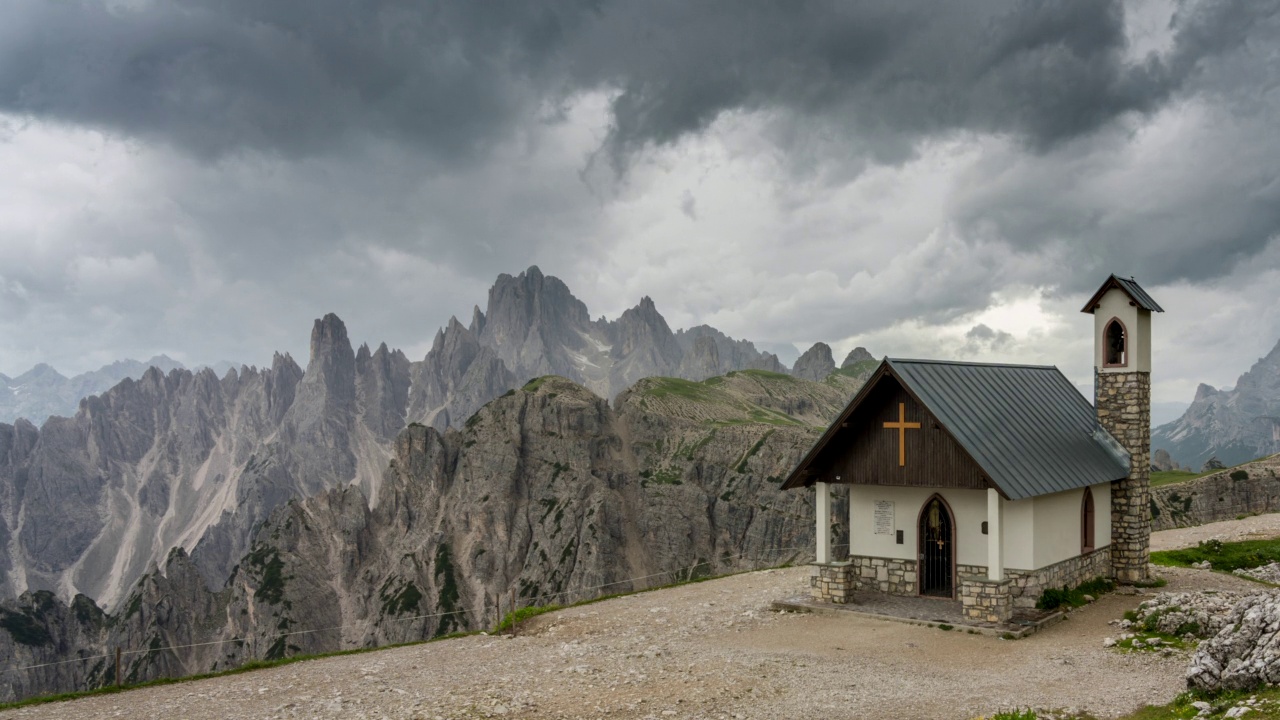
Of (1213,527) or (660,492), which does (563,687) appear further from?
(660,492)

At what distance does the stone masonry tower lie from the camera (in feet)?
88.9

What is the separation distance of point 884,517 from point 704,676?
9890mm

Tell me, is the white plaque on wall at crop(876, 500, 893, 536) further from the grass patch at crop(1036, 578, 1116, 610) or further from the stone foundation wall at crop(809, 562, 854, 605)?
the grass patch at crop(1036, 578, 1116, 610)

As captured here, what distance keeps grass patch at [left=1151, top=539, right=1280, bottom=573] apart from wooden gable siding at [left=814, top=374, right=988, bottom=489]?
558 inches

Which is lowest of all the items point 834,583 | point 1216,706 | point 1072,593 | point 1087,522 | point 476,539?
point 476,539

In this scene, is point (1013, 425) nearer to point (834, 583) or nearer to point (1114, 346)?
point (1114, 346)

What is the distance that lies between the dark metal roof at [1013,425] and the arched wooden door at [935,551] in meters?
2.49

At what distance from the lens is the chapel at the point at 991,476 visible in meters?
23.0

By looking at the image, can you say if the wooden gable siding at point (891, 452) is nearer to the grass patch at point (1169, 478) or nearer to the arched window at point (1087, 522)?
the arched window at point (1087, 522)

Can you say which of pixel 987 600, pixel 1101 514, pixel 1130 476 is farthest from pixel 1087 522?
pixel 987 600

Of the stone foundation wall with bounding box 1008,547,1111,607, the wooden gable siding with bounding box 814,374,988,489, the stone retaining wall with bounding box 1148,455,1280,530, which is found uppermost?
the wooden gable siding with bounding box 814,374,988,489

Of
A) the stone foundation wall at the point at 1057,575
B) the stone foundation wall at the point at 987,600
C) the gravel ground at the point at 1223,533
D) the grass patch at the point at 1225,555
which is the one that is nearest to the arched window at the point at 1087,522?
the stone foundation wall at the point at 1057,575

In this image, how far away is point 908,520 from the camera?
25.1 metres

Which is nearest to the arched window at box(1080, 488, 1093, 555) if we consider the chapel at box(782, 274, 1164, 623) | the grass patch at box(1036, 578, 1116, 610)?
the chapel at box(782, 274, 1164, 623)
